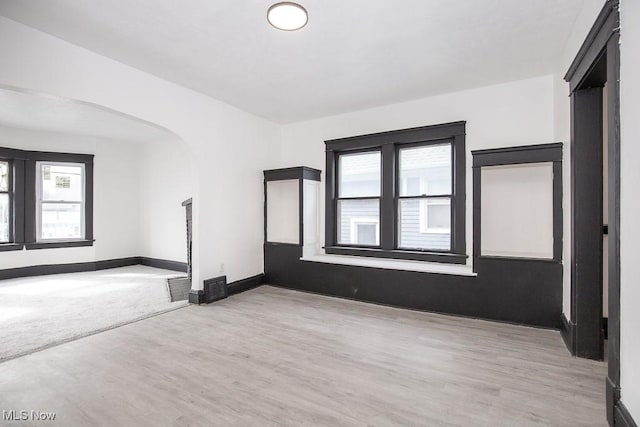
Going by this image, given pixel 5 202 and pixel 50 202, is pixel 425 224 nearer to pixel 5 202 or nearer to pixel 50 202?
pixel 50 202

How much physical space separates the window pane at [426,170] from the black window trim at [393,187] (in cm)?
8

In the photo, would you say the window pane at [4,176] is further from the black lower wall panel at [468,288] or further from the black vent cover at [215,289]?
the black lower wall panel at [468,288]

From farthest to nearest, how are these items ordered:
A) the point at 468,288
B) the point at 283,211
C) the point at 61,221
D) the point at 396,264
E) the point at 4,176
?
the point at 61,221, the point at 4,176, the point at 283,211, the point at 396,264, the point at 468,288

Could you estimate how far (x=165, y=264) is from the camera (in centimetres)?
668

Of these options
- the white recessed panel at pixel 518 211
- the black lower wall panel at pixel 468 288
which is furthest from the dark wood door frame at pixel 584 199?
the white recessed panel at pixel 518 211

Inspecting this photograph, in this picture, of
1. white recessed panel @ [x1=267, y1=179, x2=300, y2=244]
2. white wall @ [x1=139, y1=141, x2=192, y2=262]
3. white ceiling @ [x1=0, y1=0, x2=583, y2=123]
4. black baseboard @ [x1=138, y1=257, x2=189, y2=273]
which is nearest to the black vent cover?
white recessed panel @ [x1=267, y1=179, x2=300, y2=244]

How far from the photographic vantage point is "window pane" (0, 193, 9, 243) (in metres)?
5.83

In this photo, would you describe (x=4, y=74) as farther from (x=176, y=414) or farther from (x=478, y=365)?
(x=478, y=365)

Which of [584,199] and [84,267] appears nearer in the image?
[584,199]

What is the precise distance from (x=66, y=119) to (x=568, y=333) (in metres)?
7.67

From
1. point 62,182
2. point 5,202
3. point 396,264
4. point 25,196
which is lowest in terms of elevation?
point 396,264

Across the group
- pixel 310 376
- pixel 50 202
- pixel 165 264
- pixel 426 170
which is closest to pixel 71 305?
pixel 165 264

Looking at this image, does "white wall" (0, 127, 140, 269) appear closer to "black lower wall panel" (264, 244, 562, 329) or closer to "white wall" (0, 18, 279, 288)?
"white wall" (0, 18, 279, 288)
